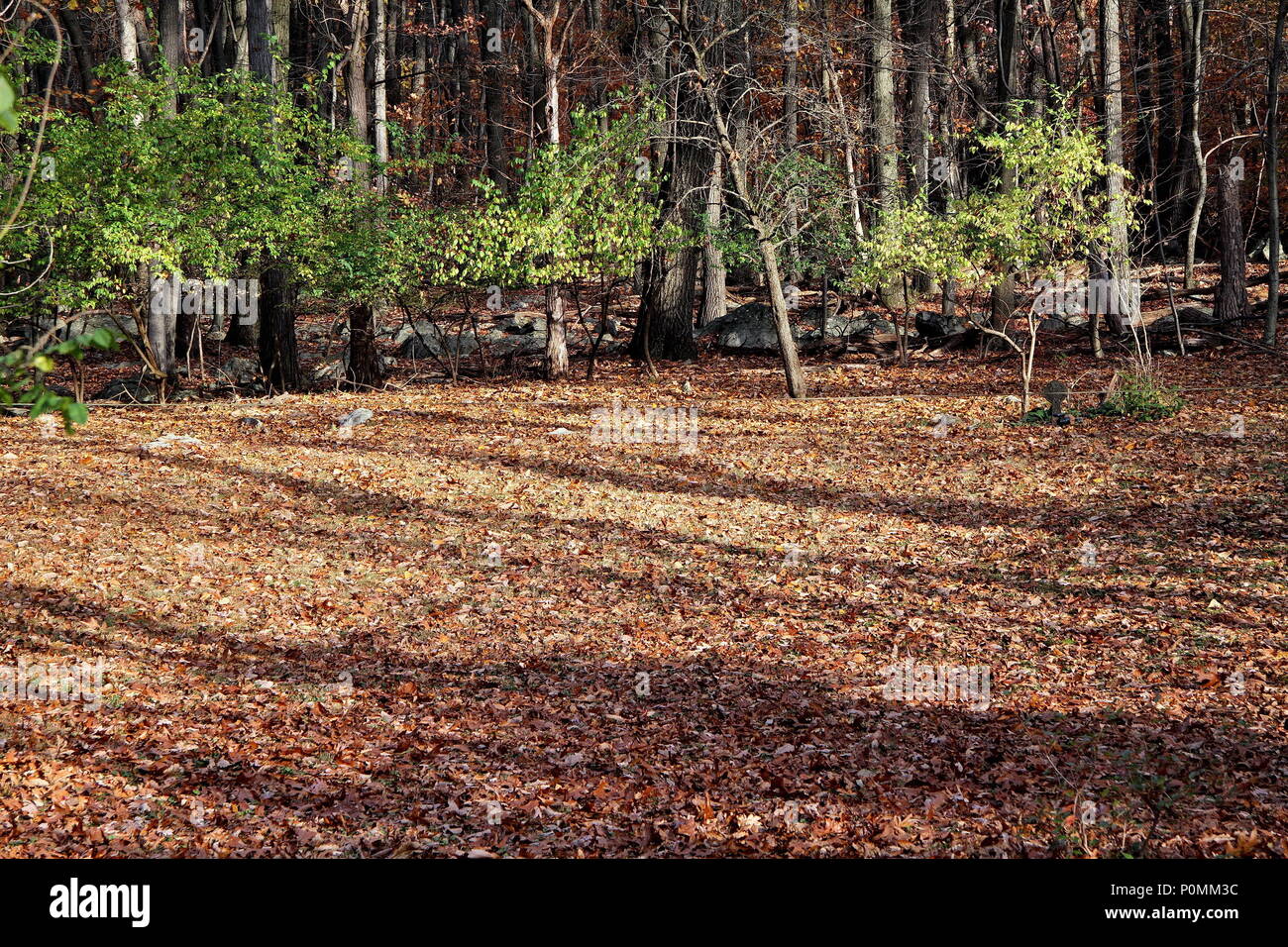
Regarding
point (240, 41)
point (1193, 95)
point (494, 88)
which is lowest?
point (1193, 95)

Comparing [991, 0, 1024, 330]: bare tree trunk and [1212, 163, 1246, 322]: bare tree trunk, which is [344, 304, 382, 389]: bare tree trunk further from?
[1212, 163, 1246, 322]: bare tree trunk

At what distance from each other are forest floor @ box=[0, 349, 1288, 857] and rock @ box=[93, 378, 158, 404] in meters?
2.35

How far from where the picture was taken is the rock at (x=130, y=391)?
16375mm

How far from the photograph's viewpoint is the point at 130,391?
1658 centimetres

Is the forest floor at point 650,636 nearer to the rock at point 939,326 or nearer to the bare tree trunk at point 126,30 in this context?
the rock at point 939,326

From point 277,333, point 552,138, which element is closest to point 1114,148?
point 552,138

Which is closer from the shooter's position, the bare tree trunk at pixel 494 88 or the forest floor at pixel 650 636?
the forest floor at pixel 650 636

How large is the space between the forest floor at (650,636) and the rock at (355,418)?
15.3 inches

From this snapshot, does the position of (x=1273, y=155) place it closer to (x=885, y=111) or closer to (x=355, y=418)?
(x=885, y=111)

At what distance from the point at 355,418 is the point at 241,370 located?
550cm

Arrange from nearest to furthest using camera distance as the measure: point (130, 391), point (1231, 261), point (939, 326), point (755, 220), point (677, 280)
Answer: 1. point (755, 220)
2. point (130, 391)
3. point (1231, 261)
4. point (677, 280)
5. point (939, 326)

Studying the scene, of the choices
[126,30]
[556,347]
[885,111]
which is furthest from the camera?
[885,111]

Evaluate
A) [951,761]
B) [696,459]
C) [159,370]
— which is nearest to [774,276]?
[696,459]

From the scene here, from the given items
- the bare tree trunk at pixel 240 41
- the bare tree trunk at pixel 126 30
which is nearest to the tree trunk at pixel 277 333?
the bare tree trunk at pixel 240 41
